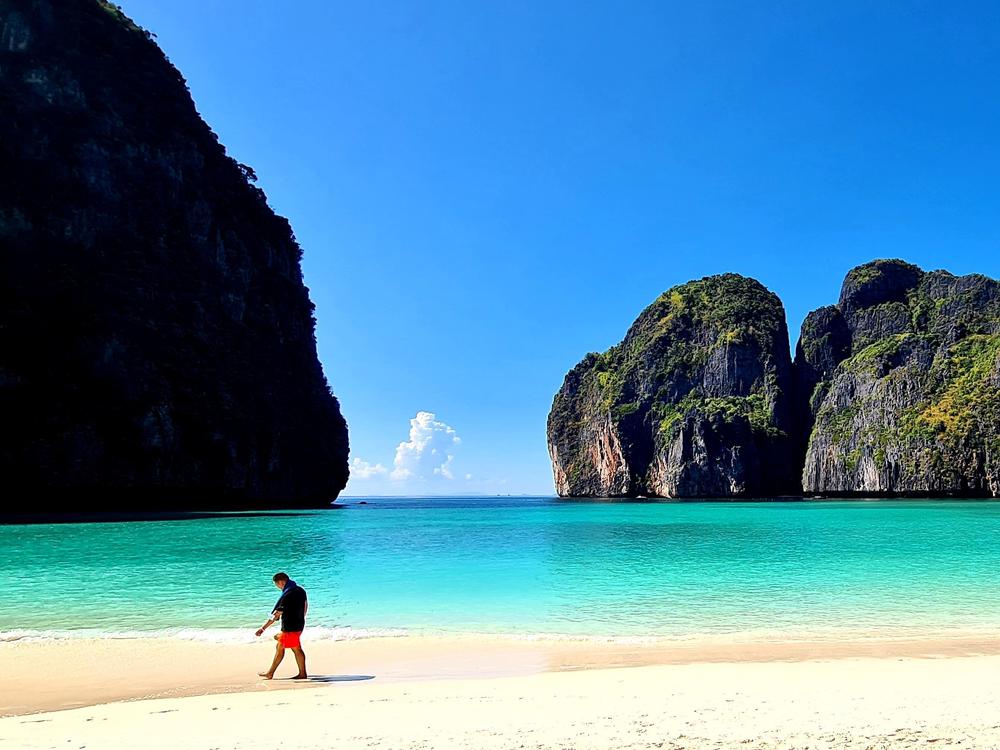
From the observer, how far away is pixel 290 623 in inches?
357

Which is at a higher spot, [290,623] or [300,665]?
[290,623]

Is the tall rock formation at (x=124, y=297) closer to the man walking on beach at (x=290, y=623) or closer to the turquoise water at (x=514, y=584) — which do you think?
the turquoise water at (x=514, y=584)

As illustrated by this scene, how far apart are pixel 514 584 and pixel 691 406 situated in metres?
128

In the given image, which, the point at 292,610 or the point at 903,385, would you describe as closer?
the point at 292,610

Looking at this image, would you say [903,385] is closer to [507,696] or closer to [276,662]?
[507,696]

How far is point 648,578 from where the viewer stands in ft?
60.8

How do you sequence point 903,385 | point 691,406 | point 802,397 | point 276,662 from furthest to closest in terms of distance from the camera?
point 802,397, point 691,406, point 903,385, point 276,662

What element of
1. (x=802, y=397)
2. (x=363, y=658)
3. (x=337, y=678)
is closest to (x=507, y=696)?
(x=337, y=678)

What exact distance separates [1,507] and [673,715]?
60.8 metres

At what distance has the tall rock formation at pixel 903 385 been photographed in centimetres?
9925

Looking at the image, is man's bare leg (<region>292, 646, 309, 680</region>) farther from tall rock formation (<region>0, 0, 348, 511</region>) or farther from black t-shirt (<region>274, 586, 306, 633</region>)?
tall rock formation (<region>0, 0, 348, 511</region>)

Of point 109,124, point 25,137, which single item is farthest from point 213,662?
point 109,124

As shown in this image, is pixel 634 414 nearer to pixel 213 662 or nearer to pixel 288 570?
pixel 288 570

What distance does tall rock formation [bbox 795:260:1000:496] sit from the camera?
99.2 m
